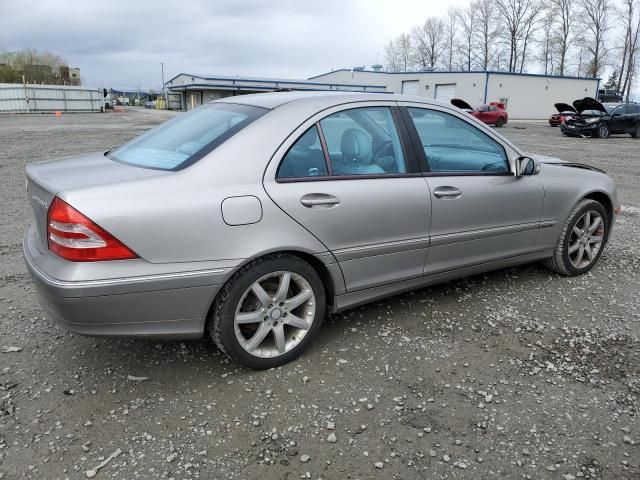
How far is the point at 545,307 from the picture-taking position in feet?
13.0

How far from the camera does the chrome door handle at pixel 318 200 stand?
2949 millimetres

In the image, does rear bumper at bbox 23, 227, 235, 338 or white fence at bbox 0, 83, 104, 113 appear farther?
white fence at bbox 0, 83, 104, 113

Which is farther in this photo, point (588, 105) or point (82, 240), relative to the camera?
point (588, 105)

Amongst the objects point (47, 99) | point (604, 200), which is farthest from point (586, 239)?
point (47, 99)

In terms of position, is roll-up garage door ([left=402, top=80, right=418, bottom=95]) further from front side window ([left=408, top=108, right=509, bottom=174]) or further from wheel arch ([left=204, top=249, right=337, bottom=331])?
wheel arch ([left=204, top=249, right=337, bottom=331])

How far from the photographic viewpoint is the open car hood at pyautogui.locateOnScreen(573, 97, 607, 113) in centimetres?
2242

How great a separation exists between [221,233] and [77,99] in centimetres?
5219

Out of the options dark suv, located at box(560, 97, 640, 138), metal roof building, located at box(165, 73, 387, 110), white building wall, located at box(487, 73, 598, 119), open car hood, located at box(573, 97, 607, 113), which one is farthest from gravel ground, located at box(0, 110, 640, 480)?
white building wall, located at box(487, 73, 598, 119)

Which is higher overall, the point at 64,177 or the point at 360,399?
the point at 64,177

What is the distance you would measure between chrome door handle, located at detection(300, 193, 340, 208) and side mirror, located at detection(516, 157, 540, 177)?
1.61m

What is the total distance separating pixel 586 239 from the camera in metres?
4.58

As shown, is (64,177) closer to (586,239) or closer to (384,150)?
(384,150)

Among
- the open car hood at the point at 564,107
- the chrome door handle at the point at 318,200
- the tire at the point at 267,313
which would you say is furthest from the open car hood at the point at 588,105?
the tire at the point at 267,313

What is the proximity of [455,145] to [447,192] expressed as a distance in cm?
42
